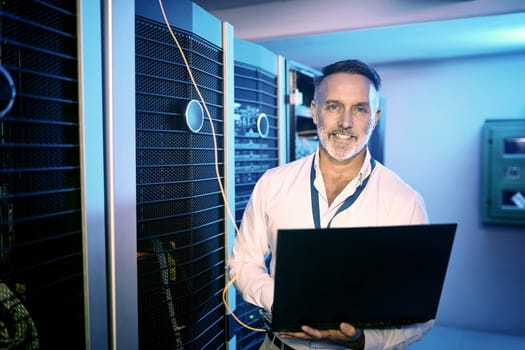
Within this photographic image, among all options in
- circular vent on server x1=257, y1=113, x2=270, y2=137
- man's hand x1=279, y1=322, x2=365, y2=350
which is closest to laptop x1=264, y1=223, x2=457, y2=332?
man's hand x1=279, y1=322, x2=365, y2=350

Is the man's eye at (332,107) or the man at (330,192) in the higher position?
the man's eye at (332,107)

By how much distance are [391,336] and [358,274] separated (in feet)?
1.18

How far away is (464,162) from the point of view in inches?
145

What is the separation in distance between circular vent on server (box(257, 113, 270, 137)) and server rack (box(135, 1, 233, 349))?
1.06ft

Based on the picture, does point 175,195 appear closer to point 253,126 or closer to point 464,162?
point 253,126

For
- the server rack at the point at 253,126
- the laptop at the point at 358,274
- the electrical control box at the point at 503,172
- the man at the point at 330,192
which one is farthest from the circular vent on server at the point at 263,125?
the electrical control box at the point at 503,172

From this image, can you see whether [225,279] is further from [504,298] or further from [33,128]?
[504,298]

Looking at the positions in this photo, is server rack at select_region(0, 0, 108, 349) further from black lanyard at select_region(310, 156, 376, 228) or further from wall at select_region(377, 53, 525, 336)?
wall at select_region(377, 53, 525, 336)

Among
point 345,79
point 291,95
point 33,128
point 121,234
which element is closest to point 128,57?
point 33,128

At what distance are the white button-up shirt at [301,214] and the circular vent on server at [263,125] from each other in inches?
10.8

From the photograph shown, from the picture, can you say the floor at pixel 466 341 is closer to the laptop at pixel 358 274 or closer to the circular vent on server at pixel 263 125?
the circular vent on server at pixel 263 125

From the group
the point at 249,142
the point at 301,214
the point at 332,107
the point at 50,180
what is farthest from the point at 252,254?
the point at 50,180

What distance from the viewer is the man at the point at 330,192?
4.43 feet

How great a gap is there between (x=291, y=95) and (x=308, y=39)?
0.89 meters
